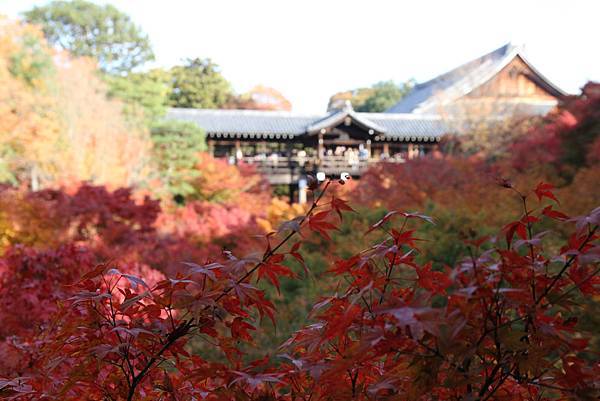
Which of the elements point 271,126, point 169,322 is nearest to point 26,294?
point 169,322

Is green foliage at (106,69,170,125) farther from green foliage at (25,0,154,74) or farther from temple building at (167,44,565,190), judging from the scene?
green foliage at (25,0,154,74)

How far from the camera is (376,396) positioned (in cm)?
131

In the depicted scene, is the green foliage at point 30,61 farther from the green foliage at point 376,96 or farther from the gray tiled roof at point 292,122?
the green foliage at point 376,96

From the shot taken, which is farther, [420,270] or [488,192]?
[488,192]

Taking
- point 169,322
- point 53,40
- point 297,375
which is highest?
point 53,40

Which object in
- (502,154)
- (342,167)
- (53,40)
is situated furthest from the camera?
(53,40)

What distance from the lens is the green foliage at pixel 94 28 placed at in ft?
141

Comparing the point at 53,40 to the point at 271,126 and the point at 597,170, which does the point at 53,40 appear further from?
the point at 597,170

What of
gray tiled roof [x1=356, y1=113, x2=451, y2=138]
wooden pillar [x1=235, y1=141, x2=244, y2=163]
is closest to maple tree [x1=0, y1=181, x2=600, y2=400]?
wooden pillar [x1=235, y1=141, x2=244, y2=163]

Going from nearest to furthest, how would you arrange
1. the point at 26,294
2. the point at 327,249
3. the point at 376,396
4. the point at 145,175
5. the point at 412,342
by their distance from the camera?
the point at 412,342
the point at 376,396
the point at 26,294
the point at 327,249
the point at 145,175

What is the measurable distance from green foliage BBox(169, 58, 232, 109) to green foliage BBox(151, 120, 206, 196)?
17.0 m

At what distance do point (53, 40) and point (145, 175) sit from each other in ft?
101

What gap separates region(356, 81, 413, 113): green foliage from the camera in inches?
1881

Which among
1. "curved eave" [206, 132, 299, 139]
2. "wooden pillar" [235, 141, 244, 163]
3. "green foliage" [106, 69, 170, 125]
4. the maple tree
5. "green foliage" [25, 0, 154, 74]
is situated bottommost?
"wooden pillar" [235, 141, 244, 163]
